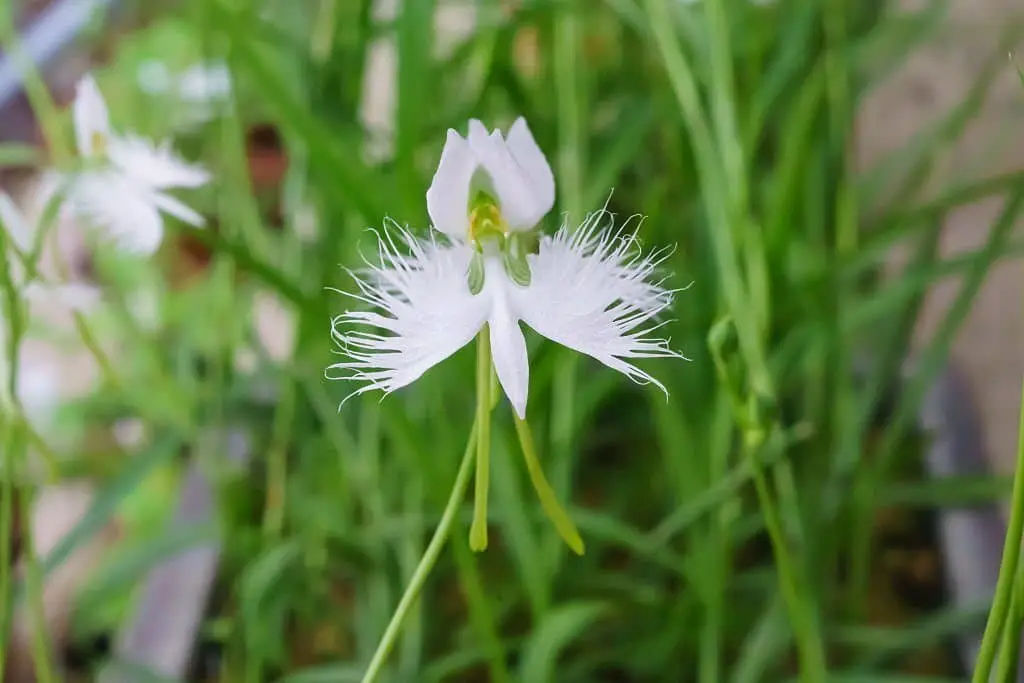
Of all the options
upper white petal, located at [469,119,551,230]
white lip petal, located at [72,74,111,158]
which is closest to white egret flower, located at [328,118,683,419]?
upper white petal, located at [469,119,551,230]

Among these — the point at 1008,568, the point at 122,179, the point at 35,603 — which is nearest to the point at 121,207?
the point at 122,179

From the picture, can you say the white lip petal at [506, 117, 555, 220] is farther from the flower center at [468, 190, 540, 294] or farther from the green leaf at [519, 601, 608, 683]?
the green leaf at [519, 601, 608, 683]

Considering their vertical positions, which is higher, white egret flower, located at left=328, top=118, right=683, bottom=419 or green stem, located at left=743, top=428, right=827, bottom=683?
white egret flower, located at left=328, top=118, right=683, bottom=419

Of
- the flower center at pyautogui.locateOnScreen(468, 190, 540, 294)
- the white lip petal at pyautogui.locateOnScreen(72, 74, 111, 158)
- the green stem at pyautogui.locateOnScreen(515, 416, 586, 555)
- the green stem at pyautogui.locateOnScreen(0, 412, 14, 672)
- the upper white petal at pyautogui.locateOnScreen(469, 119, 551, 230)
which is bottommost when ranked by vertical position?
the green stem at pyautogui.locateOnScreen(0, 412, 14, 672)

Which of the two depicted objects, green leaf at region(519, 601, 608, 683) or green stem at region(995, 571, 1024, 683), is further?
green leaf at region(519, 601, 608, 683)

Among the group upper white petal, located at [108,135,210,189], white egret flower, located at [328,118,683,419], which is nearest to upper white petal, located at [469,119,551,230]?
white egret flower, located at [328,118,683,419]

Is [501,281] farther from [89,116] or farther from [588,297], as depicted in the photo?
[89,116]
